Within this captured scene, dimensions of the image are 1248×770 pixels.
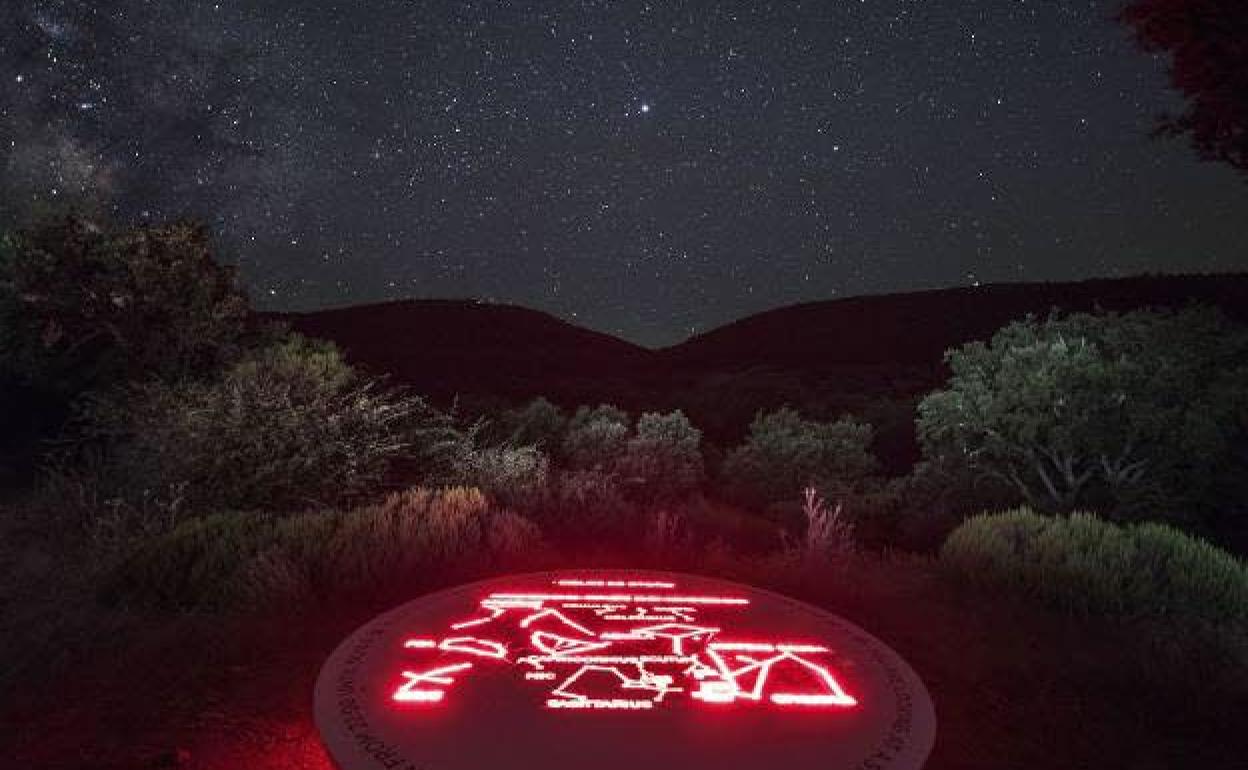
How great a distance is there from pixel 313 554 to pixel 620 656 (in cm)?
382

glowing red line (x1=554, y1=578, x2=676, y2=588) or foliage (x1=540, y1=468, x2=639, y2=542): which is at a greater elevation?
glowing red line (x1=554, y1=578, x2=676, y2=588)

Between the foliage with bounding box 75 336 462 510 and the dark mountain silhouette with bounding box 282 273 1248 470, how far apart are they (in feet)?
79.3

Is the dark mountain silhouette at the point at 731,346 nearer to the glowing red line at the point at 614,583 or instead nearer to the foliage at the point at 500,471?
the foliage at the point at 500,471

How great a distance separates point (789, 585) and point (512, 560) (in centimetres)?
→ 254

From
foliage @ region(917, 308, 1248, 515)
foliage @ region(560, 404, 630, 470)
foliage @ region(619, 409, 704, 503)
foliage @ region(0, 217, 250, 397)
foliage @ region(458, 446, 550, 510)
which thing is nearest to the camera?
foliage @ region(458, 446, 550, 510)

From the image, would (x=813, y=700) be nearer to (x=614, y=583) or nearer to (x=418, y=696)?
(x=418, y=696)

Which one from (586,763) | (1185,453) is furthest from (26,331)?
(1185,453)

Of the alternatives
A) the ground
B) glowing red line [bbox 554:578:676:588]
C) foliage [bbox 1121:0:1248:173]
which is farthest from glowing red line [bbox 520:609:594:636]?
foliage [bbox 1121:0:1248:173]

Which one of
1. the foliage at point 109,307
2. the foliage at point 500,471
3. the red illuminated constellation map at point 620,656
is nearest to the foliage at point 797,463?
the foliage at point 500,471

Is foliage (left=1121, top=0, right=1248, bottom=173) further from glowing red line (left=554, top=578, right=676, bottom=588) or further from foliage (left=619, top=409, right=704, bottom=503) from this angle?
foliage (left=619, top=409, right=704, bottom=503)

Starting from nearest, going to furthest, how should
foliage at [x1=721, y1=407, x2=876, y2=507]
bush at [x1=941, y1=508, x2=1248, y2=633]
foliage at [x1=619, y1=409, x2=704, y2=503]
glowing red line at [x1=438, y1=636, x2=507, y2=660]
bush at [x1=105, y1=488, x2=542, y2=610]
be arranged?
1. glowing red line at [x1=438, y1=636, x2=507, y2=660]
2. bush at [x1=105, y1=488, x2=542, y2=610]
3. bush at [x1=941, y1=508, x2=1248, y2=633]
4. foliage at [x1=619, y1=409, x2=704, y2=503]
5. foliage at [x1=721, y1=407, x2=876, y2=507]

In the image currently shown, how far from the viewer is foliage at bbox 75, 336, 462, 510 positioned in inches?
396

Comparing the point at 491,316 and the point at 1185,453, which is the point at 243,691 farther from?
the point at 491,316

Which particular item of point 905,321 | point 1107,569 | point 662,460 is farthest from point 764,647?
point 905,321
